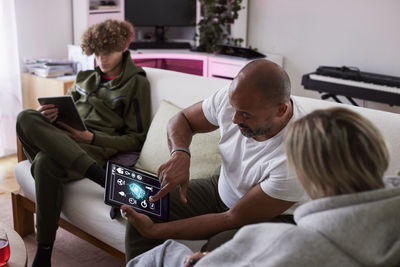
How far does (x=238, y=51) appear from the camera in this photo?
4316 mm

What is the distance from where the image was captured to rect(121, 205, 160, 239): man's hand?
1.72 metres

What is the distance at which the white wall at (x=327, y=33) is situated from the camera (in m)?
4.00

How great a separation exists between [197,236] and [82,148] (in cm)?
93

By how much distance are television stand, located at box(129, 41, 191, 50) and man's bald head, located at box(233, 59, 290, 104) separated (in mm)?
3055

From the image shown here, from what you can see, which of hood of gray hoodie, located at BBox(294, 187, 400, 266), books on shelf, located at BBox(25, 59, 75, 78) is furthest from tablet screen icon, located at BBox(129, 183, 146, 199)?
books on shelf, located at BBox(25, 59, 75, 78)

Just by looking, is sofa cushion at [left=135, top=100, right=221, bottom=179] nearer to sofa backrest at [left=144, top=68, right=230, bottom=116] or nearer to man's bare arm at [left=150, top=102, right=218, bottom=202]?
sofa backrest at [left=144, top=68, right=230, bottom=116]

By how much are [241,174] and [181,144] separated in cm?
28

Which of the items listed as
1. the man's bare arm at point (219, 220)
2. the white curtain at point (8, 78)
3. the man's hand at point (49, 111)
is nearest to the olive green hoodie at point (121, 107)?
the man's hand at point (49, 111)

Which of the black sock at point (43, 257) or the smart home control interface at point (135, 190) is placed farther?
the black sock at point (43, 257)

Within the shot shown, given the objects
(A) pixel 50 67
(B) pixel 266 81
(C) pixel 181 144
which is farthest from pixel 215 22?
(B) pixel 266 81

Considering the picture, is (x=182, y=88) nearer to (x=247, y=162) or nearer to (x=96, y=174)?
(x=96, y=174)

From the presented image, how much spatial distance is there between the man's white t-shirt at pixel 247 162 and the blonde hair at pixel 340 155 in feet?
1.85

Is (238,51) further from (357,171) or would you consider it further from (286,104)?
(357,171)

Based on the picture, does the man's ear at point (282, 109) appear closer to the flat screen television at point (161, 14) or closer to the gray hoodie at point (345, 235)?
the gray hoodie at point (345, 235)
